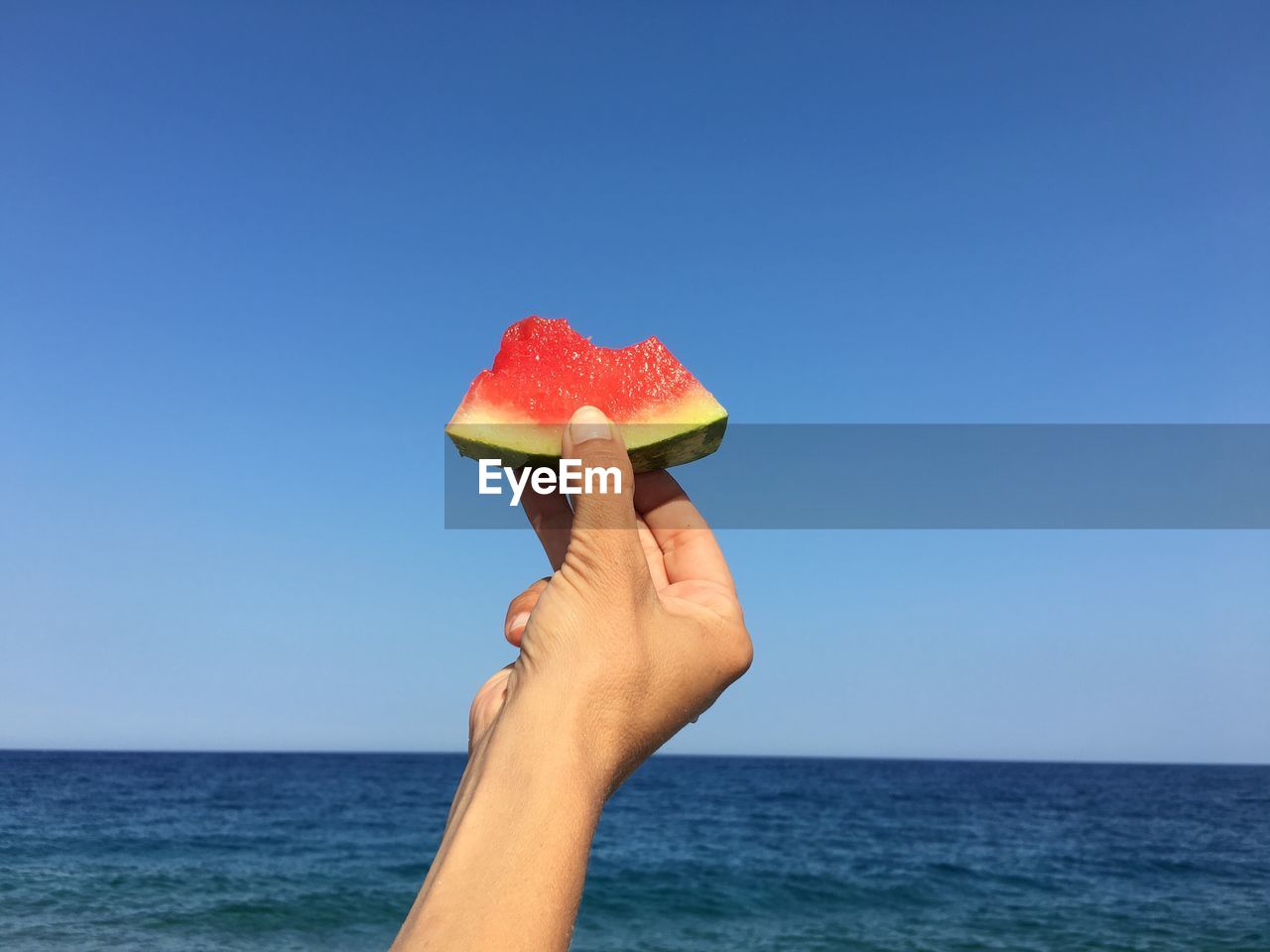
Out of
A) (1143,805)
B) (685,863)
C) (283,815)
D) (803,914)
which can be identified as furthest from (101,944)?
(1143,805)

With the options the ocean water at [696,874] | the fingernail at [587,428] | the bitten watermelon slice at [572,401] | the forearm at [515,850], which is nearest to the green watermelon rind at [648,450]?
the bitten watermelon slice at [572,401]

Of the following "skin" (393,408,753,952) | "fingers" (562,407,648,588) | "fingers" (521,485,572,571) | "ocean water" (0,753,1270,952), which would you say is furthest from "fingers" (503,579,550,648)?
"ocean water" (0,753,1270,952)

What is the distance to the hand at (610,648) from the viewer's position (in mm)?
1768

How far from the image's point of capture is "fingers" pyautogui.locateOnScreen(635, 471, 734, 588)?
2344mm

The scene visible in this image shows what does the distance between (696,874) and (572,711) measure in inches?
834

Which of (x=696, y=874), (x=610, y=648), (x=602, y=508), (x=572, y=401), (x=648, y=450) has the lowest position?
(x=696, y=874)

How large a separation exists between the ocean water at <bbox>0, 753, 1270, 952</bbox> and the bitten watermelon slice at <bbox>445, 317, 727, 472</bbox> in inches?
514

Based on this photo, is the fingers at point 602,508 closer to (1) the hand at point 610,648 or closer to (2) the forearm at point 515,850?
(1) the hand at point 610,648

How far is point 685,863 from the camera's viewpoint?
22.7m

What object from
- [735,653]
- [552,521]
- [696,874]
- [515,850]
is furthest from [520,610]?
[696,874]

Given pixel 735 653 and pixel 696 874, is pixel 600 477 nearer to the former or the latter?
pixel 735 653

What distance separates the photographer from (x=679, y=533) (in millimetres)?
2430

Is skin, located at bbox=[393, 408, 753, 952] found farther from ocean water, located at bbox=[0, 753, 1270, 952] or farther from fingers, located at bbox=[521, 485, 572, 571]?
ocean water, located at bbox=[0, 753, 1270, 952]

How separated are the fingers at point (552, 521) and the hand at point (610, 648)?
1.66 ft
